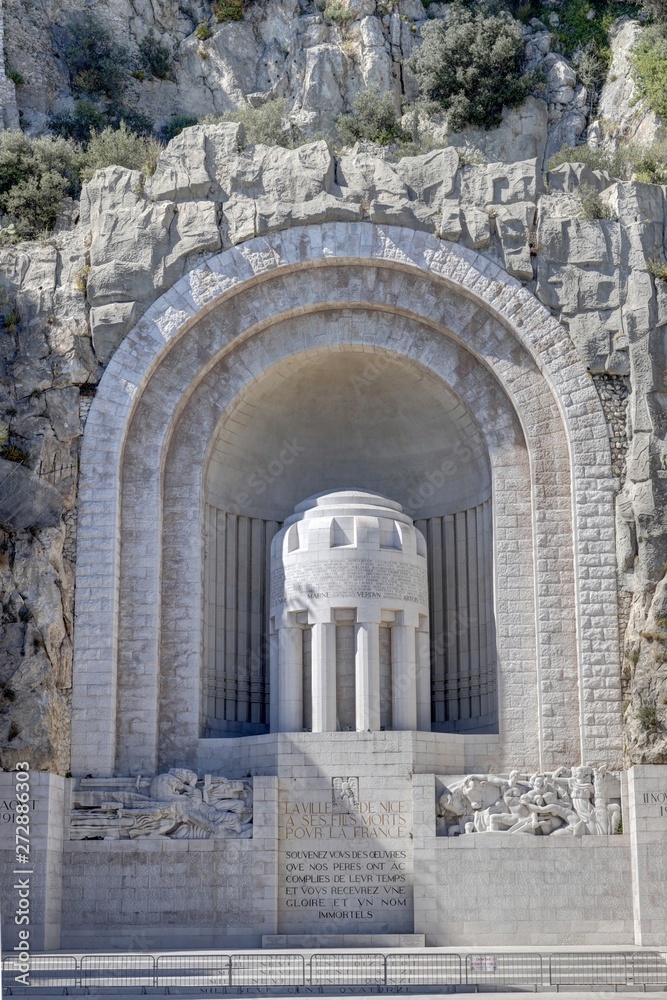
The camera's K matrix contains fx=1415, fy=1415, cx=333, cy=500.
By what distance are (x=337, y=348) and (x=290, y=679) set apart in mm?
5679

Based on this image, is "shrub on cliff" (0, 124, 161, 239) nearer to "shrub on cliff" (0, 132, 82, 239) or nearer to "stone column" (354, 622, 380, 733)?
"shrub on cliff" (0, 132, 82, 239)

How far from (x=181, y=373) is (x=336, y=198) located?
3.99 meters

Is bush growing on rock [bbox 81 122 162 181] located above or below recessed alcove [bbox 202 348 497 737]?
above

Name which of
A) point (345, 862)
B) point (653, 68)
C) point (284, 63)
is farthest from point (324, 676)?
point (284, 63)

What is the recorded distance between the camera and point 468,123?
33.2 meters

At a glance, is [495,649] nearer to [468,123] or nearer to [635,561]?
[635,561]

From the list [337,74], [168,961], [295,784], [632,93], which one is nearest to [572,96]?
[632,93]

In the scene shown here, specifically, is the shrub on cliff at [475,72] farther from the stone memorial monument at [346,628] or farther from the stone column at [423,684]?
the stone column at [423,684]

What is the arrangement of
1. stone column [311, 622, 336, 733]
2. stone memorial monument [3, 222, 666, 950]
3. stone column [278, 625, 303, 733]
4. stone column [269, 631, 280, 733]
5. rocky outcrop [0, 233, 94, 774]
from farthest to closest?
stone column [269, 631, 280, 733] < stone column [278, 625, 303, 733] < stone column [311, 622, 336, 733] < rocky outcrop [0, 233, 94, 774] < stone memorial monument [3, 222, 666, 950]

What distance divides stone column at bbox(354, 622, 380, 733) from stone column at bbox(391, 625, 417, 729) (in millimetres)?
398

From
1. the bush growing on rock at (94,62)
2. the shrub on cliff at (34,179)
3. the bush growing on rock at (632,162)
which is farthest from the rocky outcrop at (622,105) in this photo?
the bush growing on rock at (94,62)

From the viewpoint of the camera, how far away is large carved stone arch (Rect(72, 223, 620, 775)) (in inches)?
877

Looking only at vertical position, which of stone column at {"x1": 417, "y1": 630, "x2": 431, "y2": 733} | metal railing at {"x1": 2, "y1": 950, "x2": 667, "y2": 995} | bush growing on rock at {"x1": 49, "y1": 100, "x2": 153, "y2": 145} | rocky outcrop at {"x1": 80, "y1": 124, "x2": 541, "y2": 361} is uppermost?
bush growing on rock at {"x1": 49, "y1": 100, "x2": 153, "y2": 145}

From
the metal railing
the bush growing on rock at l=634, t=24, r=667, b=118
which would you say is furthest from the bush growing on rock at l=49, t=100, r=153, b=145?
the metal railing
